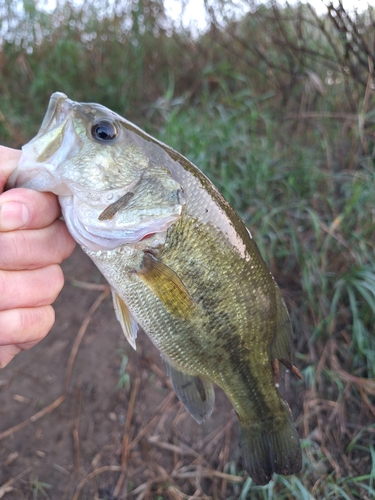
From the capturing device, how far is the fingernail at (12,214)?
1023 mm

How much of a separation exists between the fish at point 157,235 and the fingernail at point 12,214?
3.5 inches

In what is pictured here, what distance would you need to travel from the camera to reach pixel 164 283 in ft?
3.77

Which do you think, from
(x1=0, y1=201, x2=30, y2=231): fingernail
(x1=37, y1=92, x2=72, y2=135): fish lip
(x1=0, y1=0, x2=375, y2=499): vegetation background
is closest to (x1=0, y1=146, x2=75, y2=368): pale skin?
(x1=0, y1=201, x2=30, y2=231): fingernail

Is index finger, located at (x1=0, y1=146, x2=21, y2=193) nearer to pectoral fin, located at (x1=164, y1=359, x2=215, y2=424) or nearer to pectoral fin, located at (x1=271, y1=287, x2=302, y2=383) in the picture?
pectoral fin, located at (x1=164, y1=359, x2=215, y2=424)

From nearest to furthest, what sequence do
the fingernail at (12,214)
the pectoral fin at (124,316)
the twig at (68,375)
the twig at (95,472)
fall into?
the fingernail at (12,214), the pectoral fin at (124,316), the twig at (95,472), the twig at (68,375)

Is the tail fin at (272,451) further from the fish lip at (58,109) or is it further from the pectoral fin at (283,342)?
the fish lip at (58,109)

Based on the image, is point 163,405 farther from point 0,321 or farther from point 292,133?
point 292,133

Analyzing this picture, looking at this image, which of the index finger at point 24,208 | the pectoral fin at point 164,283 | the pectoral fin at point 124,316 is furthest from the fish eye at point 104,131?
the pectoral fin at point 124,316

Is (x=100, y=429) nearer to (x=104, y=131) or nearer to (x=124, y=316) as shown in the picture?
(x=124, y=316)

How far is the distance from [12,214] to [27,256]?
153 mm

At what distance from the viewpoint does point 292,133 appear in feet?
11.0

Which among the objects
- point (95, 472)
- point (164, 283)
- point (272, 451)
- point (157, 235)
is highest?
point (157, 235)

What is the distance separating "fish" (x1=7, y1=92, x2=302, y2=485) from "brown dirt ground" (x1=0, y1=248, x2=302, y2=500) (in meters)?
1.04

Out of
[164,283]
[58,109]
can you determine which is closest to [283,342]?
[164,283]
